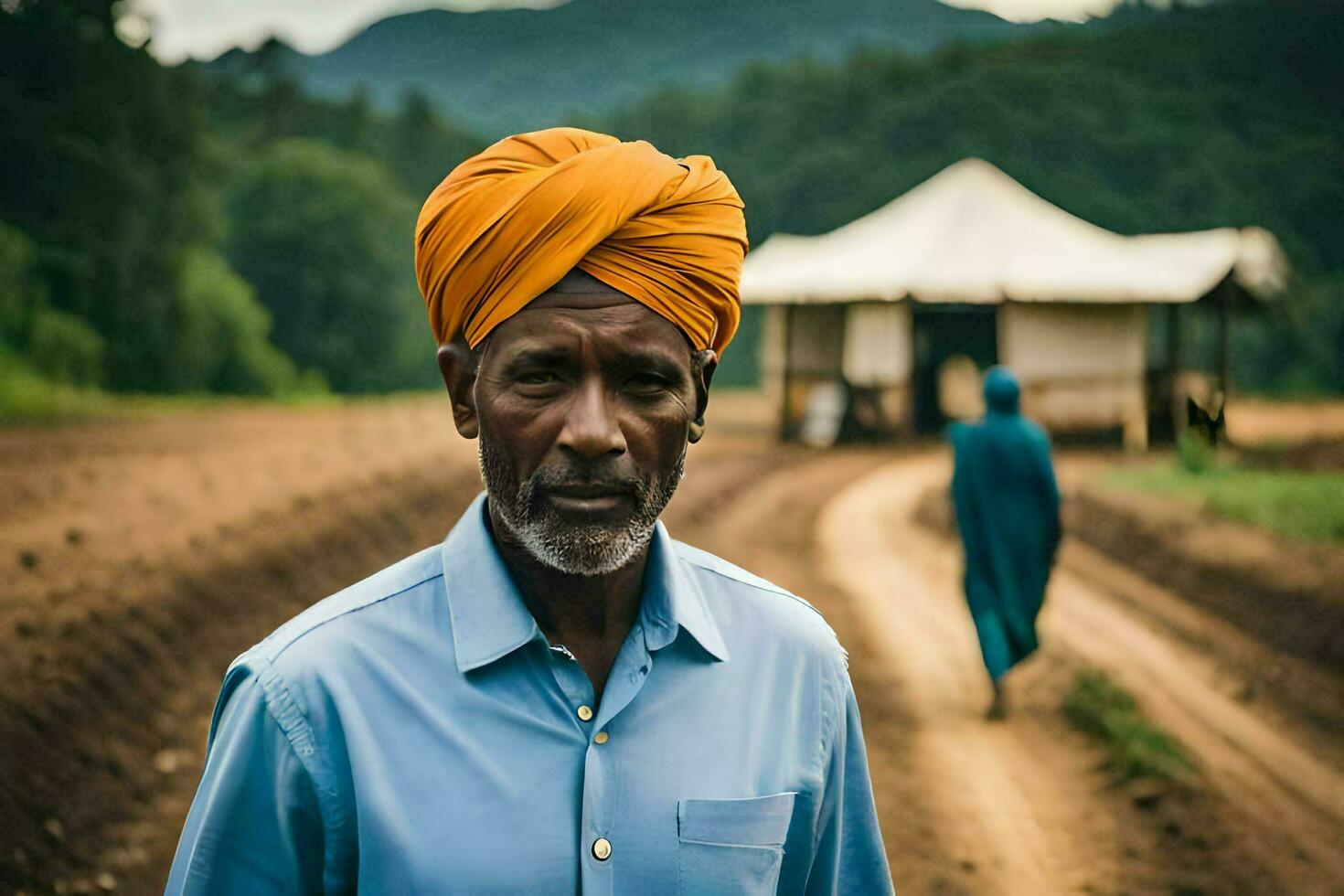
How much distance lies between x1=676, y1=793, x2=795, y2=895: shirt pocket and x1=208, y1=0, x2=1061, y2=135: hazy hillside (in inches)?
1768

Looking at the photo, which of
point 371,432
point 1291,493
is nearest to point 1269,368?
point 1291,493

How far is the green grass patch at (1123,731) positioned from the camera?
633cm

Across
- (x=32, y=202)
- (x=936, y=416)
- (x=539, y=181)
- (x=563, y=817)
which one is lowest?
(x=936, y=416)

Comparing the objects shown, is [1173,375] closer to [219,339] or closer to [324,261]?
[219,339]

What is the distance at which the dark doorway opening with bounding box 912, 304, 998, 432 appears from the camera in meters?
24.8

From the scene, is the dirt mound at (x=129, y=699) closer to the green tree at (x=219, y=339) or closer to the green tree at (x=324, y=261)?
the green tree at (x=219, y=339)

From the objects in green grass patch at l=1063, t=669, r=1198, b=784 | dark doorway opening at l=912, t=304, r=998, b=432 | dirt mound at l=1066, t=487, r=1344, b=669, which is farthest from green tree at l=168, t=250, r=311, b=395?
green grass patch at l=1063, t=669, r=1198, b=784

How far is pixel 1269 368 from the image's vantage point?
28.1 metres

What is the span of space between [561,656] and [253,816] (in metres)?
0.44

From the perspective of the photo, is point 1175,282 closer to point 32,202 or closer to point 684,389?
point 32,202

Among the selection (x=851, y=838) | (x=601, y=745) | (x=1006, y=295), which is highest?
(x=1006, y=295)

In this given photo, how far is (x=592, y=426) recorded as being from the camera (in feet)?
5.77

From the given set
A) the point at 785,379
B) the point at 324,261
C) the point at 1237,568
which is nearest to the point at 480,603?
the point at 1237,568

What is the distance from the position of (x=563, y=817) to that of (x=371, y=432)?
16.6m
